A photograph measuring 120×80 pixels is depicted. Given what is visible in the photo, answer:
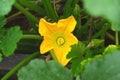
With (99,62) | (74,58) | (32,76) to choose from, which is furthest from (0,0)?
(74,58)

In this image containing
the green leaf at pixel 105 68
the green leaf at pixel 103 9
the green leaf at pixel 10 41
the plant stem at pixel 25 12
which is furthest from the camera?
the plant stem at pixel 25 12

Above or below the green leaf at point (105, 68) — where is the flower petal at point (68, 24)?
below

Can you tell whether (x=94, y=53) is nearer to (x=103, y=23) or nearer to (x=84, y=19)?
(x=103, y=23)

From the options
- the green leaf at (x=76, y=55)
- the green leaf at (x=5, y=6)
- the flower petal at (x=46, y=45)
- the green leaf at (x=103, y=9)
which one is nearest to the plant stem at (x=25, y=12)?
the flower petal at (x=46, y=45)

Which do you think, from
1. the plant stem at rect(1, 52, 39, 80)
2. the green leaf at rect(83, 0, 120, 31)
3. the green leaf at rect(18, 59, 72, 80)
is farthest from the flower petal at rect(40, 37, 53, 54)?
the green leaf at rect(83, 0, 120, 31)

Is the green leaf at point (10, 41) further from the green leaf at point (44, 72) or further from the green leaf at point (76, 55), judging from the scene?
the green leaf at point (44, 72)
